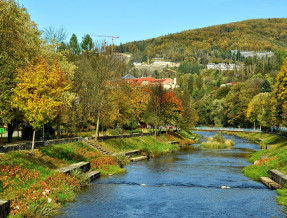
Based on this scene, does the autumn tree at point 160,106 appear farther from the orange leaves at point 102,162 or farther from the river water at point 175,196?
the river water at point 175,196

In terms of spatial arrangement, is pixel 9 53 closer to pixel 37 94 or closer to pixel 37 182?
pixel 37 94

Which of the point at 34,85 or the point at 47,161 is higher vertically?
the point at 34,85

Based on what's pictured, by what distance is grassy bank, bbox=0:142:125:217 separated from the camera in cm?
2428

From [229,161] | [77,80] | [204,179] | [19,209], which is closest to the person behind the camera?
[19,209]

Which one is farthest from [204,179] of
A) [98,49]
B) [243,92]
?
[243,92]

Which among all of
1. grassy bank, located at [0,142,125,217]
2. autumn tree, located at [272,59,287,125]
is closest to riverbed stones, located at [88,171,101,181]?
grassy bank, located at [0,142,125,217]

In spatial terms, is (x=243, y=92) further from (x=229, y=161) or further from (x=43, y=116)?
(x=43, y=116)

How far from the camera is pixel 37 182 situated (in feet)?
→ 96.4

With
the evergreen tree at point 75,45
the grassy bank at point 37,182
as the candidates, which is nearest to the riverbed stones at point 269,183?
the grassy bank at point 37,182

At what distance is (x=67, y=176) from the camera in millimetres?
33531

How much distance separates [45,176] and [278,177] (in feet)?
72.4

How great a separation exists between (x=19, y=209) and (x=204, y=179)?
76.2 ft

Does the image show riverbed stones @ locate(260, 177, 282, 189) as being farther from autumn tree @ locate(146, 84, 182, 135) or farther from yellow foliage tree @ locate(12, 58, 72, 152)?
autumn tree @ locate(146, 84, 182, 135)

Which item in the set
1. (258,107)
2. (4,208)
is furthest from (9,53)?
(258,107)
